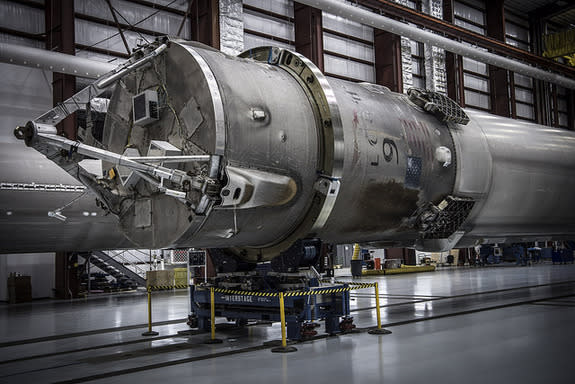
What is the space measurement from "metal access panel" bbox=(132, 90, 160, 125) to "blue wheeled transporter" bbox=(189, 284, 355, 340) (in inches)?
95.8

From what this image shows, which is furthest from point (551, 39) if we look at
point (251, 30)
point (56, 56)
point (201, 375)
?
point (201, 375)

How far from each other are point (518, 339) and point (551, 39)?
24629 mm

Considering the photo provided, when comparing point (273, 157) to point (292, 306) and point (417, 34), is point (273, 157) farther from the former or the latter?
point (417, 34)

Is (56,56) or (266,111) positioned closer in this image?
(266,111)

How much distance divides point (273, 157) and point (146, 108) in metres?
1.43

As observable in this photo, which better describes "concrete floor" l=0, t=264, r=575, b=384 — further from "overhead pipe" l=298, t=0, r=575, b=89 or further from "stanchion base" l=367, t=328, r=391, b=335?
"overhead pipe" l=298, t=0, r=575, b=89

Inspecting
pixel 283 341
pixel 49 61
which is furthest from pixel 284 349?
pixel 49 61

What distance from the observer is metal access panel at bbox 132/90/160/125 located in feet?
18.5

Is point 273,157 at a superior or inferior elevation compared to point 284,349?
A: superior

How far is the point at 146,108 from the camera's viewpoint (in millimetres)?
5637

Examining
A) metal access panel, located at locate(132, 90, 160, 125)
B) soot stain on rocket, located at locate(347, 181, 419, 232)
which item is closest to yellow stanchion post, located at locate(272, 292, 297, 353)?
soot stain on rocket, located at locate(347, 181, 419, 232)

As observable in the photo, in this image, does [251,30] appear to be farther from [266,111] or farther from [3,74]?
[266,111]

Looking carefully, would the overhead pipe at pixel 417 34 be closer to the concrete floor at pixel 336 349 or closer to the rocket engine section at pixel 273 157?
the rocket engine section at pixel 273 157

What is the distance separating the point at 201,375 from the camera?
5.02m
